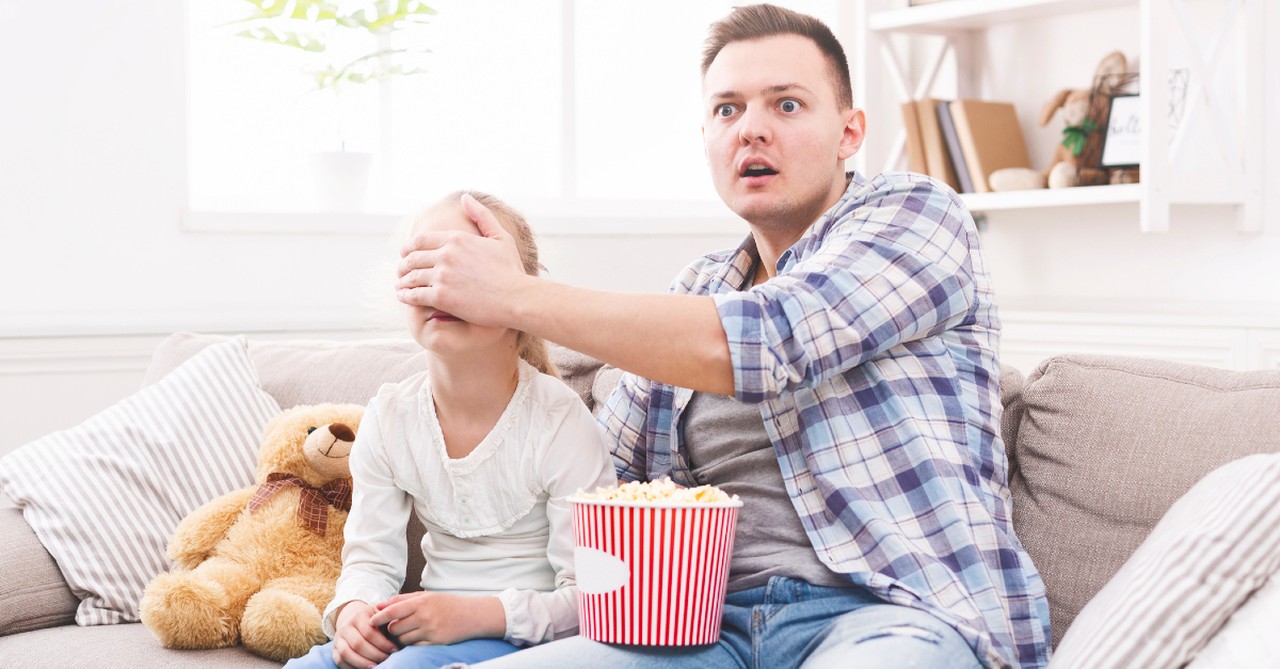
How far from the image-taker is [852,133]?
5.68 feet

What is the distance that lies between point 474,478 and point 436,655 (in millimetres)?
237

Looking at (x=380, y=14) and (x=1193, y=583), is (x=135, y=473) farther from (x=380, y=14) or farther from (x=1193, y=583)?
(x=380, y=14)

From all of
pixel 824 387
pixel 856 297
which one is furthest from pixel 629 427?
pixel 856 297

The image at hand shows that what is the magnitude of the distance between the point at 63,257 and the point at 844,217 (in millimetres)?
2193

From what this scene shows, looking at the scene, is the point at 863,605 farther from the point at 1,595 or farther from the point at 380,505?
the point at 1,595

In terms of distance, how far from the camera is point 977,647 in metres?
1.34

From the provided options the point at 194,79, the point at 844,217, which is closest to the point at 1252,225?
the point at 844,217

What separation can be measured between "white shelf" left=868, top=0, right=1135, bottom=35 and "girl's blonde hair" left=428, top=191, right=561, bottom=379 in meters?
2.24

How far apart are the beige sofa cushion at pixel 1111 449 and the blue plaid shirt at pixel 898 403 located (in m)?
0.14

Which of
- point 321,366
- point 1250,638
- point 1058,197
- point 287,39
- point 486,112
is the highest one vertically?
point 287,39

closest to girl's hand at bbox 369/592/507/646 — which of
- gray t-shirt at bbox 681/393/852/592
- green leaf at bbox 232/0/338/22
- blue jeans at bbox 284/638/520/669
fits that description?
blue jeans at bbox 284/638/520/669

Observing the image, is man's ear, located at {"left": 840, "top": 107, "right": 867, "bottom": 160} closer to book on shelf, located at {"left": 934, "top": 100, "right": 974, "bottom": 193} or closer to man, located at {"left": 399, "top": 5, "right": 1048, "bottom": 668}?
man, located at {"left": 399, "top": 5, "right": 1048, "bottom": 668}

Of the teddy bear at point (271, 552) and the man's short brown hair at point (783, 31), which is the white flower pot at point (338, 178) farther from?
the man's short brown hair at point (783, 31)

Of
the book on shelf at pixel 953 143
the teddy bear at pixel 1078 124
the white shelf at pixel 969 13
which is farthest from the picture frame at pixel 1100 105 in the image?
the book on shelf at pixel 953 143
